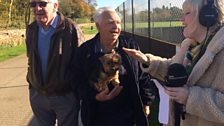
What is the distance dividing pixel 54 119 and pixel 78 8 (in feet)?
290

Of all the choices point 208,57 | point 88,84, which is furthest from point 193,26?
point 88,84

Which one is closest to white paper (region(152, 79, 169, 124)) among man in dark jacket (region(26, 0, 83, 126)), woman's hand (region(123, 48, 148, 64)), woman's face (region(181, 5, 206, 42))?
woman's face (region(181, 5, 206, 42))

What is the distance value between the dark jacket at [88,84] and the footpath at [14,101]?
3668mm

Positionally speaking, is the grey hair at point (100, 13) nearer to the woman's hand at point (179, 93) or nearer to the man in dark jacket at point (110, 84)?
the man in dark jacket at point (110, 84)

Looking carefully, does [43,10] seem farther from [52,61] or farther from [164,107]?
[164,107]

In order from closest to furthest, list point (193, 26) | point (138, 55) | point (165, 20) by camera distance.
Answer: point (193, 26), point (138, 55), point (165, 20)

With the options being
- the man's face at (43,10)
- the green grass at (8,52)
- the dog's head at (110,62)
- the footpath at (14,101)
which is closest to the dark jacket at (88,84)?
the dog's head at (110,62)

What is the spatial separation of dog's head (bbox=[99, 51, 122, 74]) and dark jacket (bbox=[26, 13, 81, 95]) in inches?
22.1

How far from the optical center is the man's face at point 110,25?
155 inches

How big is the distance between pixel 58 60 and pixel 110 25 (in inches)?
28.5

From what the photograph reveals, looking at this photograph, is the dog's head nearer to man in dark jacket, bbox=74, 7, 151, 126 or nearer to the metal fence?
man in dark jacket, bbox=74, 7, 151, 126

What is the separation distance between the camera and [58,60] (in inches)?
171

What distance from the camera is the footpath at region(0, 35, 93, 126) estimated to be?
26.7ft

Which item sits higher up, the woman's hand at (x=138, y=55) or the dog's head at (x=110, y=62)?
the woman's hand at (x=138, y=55)
